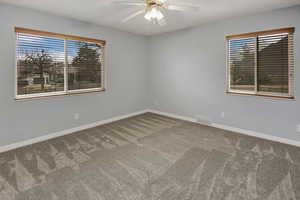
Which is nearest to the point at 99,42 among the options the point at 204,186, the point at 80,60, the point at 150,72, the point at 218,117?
the point at 80,60

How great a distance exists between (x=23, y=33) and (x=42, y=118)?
1.58m

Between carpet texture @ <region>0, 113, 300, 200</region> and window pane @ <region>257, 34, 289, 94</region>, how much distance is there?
43.0 inches

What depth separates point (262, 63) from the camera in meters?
3.43

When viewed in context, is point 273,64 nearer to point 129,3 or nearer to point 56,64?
point 129,3

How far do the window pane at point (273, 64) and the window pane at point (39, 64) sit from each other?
4076mm

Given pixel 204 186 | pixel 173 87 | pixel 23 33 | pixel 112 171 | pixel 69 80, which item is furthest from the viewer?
pixel 173 87

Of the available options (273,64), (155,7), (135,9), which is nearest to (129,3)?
(135,9)

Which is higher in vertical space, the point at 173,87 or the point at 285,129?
the point at 173,87

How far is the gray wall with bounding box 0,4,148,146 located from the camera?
9.57ft

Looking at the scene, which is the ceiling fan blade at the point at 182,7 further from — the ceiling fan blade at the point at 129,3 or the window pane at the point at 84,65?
the window pane at the point at 84,65

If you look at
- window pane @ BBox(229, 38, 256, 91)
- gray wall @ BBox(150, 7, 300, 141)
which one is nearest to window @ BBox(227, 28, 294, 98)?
window pane @ BBox(229, 38, 256, 91)

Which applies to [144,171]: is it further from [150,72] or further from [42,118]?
[150,72]

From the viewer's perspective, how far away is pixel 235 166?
245 centimetres

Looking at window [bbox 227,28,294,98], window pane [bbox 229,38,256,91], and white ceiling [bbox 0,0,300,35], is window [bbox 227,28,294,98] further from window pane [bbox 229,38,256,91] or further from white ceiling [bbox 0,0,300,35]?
white ceiling [bbox 0,0,300,35]
